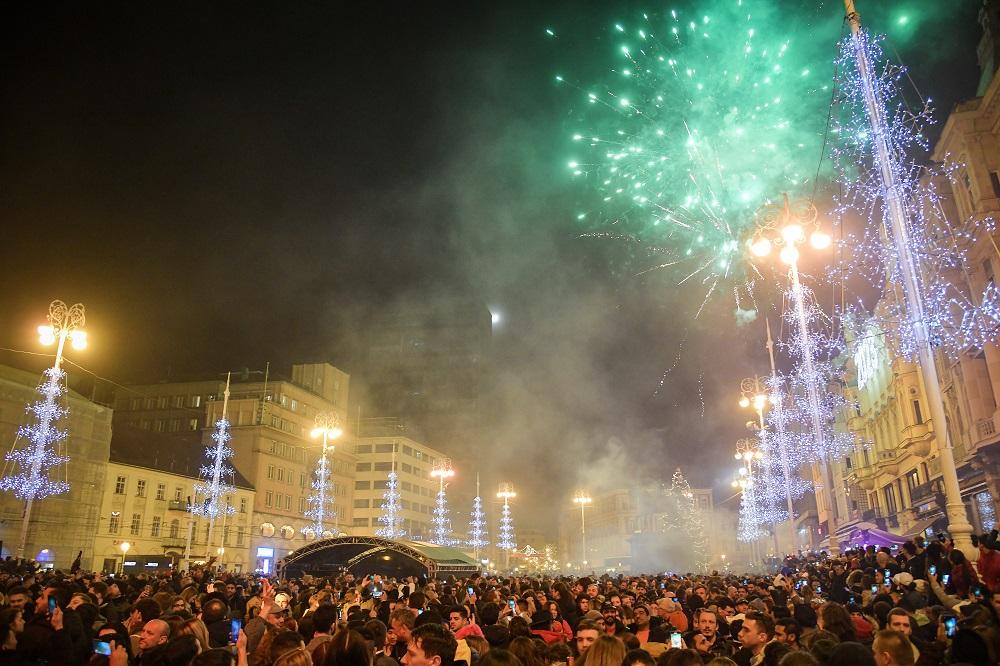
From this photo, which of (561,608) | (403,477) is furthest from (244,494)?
(561,608)

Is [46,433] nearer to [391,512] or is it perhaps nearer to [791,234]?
[791,234]

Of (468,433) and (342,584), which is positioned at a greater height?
(468,433)

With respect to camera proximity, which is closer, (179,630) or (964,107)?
(179,630)

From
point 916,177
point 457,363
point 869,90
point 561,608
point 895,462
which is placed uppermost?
point 457,363

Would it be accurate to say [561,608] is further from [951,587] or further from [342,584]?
[342,584]

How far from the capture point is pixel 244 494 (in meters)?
62.8

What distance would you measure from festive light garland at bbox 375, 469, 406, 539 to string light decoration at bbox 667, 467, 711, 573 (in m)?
34.7

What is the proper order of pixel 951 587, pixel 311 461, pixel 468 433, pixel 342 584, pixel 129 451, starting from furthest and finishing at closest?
pixel 468 433 < pixel 311 461 < pixel 129 451 < pixel 342 584 < pixel 951 587

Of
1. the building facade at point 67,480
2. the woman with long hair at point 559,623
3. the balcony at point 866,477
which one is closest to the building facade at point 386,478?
the building facade at point 67,480

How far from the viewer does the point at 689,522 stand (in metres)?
83.9

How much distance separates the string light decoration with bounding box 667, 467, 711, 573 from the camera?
78750 mm

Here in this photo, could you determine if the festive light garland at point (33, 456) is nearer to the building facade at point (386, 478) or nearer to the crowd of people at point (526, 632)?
the crowd of people at point (526, 632)

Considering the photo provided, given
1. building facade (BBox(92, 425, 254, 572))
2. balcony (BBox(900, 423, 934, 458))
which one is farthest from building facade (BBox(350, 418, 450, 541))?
balcony (BBox(900, 423, 934, 458))

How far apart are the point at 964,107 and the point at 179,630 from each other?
31434 millimetres
